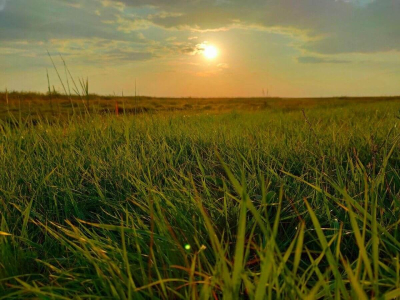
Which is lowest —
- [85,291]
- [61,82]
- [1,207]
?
[85,291]

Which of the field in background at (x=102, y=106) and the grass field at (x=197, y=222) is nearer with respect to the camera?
the grass field at (x=197, y=222)

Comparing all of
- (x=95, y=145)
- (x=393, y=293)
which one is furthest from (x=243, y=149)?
(x=393, y=293)

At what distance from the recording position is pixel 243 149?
2.54m

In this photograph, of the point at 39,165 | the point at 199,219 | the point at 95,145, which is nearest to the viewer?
the point at 199,219

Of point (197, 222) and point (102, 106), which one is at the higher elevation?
point (102, 106)

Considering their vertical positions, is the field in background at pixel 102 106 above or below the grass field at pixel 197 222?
above

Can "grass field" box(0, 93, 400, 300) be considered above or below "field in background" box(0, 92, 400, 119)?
below

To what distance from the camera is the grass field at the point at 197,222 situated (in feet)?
3.01

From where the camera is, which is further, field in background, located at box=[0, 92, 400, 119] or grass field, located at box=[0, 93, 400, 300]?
field in background, located at box=[0, 92, 400, 119]

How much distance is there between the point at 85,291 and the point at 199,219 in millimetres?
495

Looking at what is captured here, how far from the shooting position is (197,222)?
1442 millimetres

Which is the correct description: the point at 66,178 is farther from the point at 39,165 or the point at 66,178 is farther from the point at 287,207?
the point at 287,207

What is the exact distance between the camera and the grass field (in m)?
0.92

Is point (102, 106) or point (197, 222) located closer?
point (197, 222)
